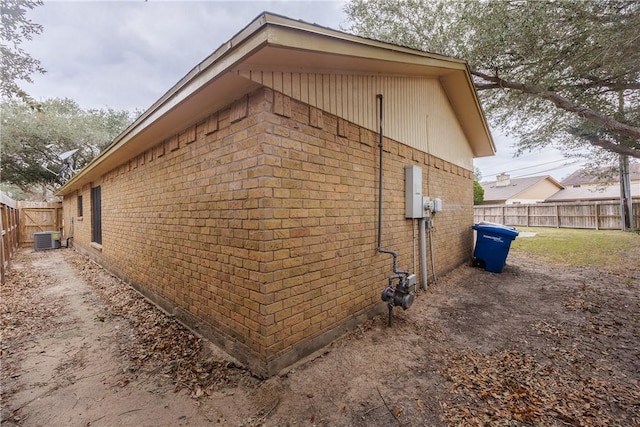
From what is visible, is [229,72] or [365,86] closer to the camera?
[229,72]

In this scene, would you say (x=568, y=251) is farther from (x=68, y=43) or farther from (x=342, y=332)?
(x=68, y=43)

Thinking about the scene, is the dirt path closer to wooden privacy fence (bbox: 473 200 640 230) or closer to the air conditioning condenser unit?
the air conditioning condenser unit

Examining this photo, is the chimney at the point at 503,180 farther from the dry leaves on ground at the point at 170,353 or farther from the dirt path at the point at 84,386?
the dirt path at the point at 84,386

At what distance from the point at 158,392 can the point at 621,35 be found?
9.36 metres

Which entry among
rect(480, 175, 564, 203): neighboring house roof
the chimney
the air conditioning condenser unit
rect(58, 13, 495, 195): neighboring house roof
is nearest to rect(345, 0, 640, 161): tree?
rect(58, 13, 495, 195): neighboring house roof

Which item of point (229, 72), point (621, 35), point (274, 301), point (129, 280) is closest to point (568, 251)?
point (621, 35)

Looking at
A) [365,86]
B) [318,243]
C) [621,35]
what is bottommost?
[318,243]

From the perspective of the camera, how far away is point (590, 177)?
12422 millimetres

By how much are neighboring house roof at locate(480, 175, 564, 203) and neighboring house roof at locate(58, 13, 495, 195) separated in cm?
3001

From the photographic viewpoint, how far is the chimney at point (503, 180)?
3180cm

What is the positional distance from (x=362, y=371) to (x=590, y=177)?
16.4 m

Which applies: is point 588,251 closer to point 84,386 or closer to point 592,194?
point 84,386

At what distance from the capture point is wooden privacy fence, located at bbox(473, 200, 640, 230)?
551 inches

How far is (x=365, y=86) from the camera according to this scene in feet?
11.9
